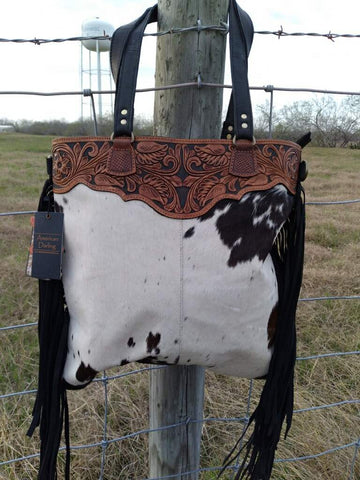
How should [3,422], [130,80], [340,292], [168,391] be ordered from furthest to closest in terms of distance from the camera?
[340,292] → [3,422] → [168,391] → [130,80]

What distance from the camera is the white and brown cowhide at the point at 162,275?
2.40 feet

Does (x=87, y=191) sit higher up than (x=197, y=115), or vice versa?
(x=197, y=115)

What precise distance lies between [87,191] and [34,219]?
119 millimetres

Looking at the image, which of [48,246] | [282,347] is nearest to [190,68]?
[48,246]

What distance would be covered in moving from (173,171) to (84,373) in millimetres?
407

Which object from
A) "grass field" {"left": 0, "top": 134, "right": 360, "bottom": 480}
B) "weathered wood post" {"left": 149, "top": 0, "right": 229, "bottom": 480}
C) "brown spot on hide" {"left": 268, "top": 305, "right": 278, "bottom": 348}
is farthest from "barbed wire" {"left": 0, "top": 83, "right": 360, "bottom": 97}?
"grass field" {"left": 0, "top": 134, "right": 360, "bottom": 480}

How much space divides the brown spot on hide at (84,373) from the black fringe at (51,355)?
39 mm

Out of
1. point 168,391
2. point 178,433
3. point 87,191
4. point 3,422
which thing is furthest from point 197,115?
point 3,422

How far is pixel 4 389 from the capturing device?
69.4 inches

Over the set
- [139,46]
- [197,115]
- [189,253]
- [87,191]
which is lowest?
[189,253]

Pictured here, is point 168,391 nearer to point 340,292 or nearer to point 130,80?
point 130,80

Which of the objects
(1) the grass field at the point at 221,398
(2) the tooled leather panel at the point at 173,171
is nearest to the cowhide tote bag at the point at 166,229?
(2) the tooled leather panel at the point at 173,171

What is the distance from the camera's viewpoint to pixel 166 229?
0.73 m

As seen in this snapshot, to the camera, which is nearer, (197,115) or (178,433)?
(197,115)
